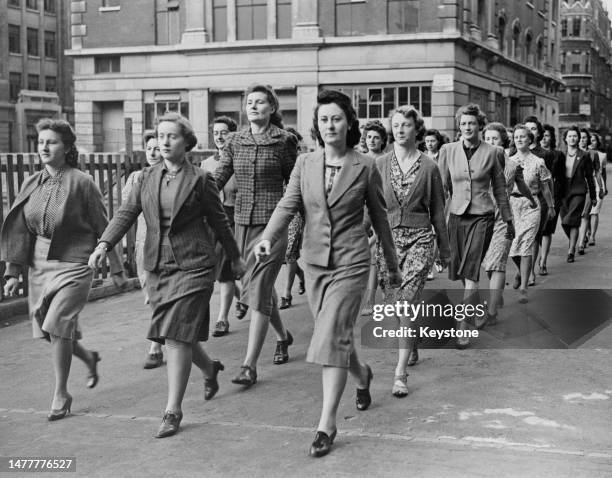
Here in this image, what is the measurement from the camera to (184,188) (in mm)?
5523

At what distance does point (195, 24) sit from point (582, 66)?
69264 millimetres

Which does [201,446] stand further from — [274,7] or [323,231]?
[274,7]

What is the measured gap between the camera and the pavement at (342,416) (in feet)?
15.7

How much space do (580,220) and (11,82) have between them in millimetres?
49588

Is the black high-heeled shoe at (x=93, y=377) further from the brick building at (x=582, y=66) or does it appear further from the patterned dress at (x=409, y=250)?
the brick building at (x=582, y=66)

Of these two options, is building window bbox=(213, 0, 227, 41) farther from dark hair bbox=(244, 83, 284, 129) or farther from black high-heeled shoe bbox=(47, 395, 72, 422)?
black high-heeled shoe bbox=(47, 395, 72, 422)

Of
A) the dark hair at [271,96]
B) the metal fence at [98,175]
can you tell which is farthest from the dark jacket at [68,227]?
the metal fence at [98,175]

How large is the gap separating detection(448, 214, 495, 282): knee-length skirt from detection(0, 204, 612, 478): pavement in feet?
2.05

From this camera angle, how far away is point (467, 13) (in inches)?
1426

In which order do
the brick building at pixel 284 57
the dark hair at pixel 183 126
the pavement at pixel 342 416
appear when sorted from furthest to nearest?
1. the brick building at pixel 284 57
2. the dark hair at pixel 183 126
3. the pavement at pixel 342 416

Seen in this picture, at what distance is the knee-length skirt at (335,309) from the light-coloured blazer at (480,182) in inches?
114

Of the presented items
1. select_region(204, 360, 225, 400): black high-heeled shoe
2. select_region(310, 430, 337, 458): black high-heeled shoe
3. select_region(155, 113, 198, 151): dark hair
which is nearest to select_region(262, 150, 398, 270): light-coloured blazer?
select_region(155, 113, 198, 151): dark hair

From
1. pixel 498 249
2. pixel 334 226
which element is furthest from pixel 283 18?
pixel 334 226

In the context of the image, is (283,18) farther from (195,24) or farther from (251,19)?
(195,24)
